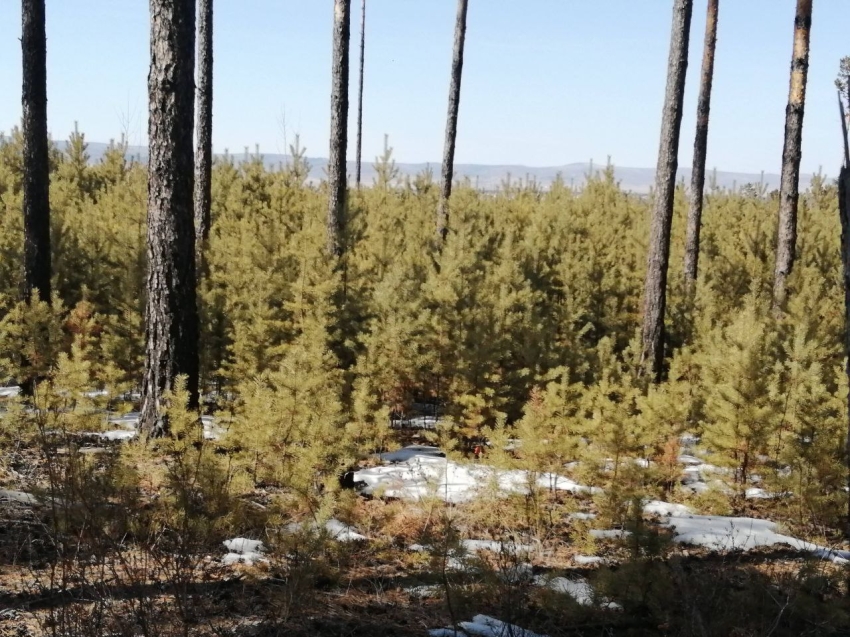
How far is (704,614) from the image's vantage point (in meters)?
3.91

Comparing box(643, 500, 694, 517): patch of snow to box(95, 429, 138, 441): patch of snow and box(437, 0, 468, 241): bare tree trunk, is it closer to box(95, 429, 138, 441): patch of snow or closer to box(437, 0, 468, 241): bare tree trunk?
box(95, 429, 138, 441): patch of snow

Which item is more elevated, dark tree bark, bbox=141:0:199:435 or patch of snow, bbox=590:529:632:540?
dark tree bark, bbox=141:0:199:435

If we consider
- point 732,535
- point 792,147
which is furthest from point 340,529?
point 792,147

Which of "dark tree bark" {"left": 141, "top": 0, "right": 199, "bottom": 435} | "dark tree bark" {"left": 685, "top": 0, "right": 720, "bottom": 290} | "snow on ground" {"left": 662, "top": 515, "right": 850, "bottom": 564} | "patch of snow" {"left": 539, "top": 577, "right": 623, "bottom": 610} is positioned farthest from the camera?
"dark tree bark" {"left": 685, "top": 0, "right": 720, "bottom": 290}

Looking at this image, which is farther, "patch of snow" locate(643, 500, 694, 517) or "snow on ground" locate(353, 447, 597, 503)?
"patch of snow" locate(643, 500, 694, 517)

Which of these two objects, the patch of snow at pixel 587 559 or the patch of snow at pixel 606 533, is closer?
the patch of snow at pixel 587 559

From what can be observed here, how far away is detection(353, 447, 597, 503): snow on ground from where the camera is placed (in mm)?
6980

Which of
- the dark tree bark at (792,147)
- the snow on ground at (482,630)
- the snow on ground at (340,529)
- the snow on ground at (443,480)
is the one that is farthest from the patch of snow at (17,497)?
the dark tree bark at (792,147)

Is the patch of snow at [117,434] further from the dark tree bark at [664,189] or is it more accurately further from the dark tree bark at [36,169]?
the dark tree bark at [664,189]

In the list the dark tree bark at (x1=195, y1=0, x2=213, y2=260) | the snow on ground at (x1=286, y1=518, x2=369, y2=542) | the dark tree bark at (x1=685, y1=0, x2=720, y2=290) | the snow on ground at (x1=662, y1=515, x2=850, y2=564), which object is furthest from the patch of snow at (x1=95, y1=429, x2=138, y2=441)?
the dark tree bark at (x1=685, y1=0, x2=720, y2=290)

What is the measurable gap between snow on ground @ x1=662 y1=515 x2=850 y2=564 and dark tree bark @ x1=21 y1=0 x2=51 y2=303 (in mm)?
8592

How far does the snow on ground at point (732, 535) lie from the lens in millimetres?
6055

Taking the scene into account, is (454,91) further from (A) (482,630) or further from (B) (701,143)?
(A) (482,630)

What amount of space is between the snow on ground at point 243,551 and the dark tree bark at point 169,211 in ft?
7.54
